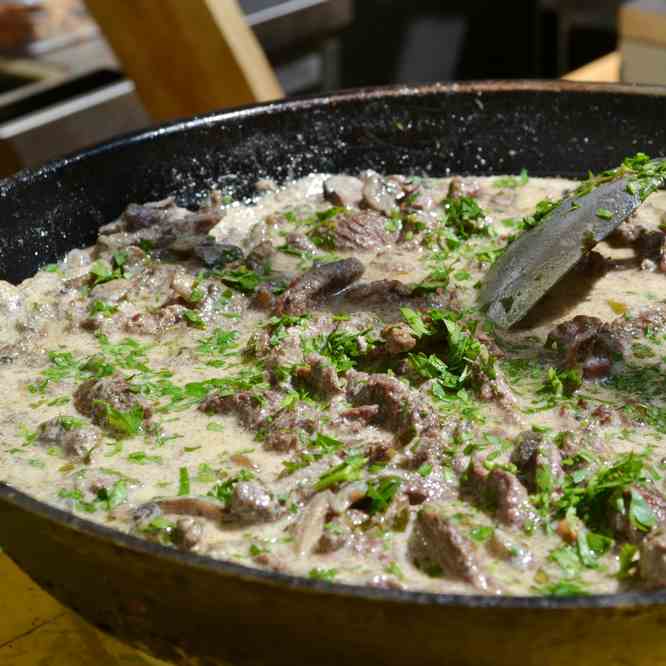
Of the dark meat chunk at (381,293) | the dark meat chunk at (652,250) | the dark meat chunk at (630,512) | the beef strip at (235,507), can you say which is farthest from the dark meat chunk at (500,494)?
the dark meat chunk at (652,250)

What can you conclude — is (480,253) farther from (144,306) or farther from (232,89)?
(232,89)

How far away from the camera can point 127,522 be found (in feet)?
6.78

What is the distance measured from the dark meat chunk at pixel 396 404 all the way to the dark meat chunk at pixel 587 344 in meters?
0.42

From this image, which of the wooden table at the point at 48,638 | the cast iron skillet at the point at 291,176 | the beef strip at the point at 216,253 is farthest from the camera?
the beef strip at the point at 216,253

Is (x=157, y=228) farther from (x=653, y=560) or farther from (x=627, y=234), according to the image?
(x=653, y=560)

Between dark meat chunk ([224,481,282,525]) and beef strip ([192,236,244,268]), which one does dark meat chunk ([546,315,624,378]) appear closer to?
dark meat chunk ([224,481,282,525])

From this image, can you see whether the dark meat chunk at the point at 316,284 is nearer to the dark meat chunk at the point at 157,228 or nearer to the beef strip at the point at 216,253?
the beef strip at the point at 216,253

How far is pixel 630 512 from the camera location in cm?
189

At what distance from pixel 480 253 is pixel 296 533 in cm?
134

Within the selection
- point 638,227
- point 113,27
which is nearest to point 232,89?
point 113,27

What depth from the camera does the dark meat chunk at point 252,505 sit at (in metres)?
2.00

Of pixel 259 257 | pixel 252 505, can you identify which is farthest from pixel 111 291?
pixel 252 505

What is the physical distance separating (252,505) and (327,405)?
1.40 ft

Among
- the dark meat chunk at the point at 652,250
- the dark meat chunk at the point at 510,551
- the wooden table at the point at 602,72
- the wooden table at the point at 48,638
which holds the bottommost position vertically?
the wooden table at the point at 602,72
